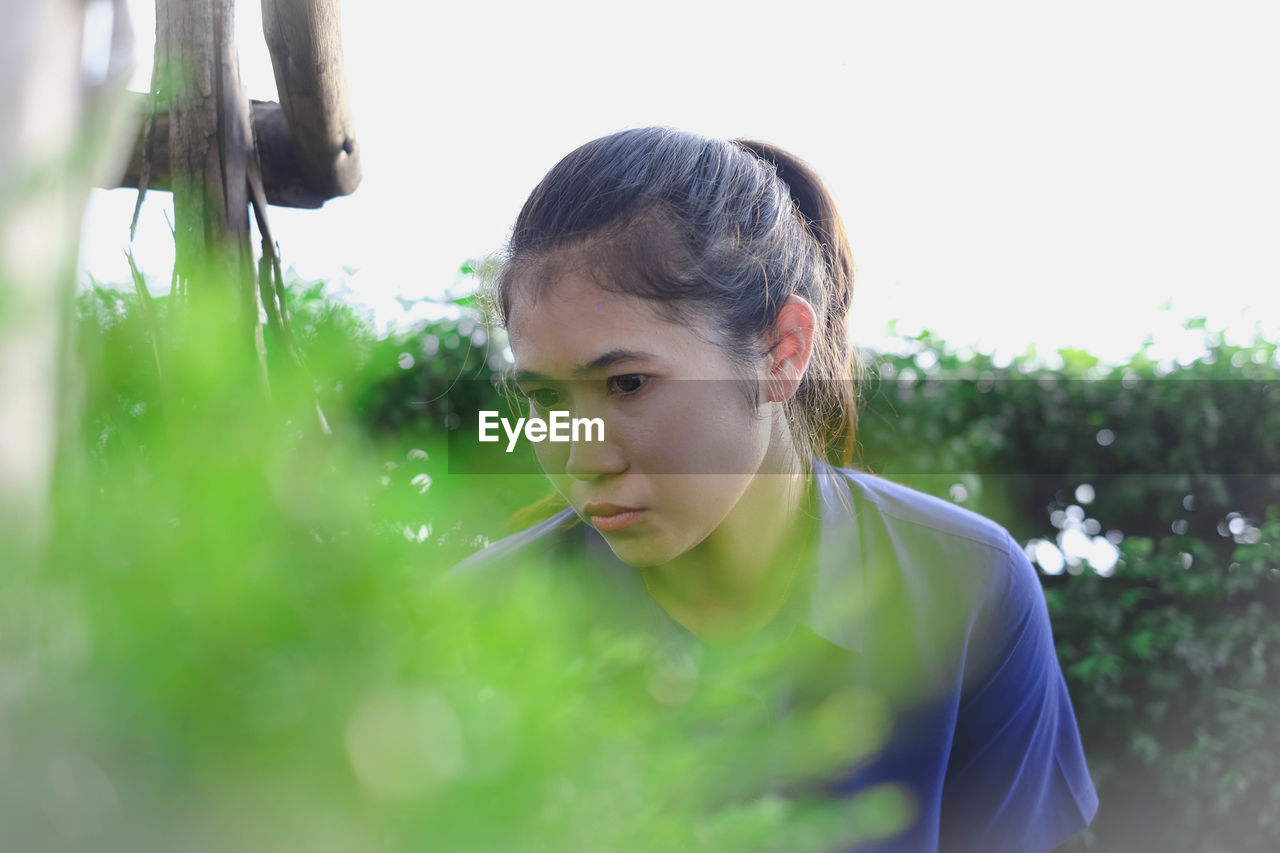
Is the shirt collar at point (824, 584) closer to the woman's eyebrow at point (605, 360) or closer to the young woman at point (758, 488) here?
the young woman at point (758, 488)

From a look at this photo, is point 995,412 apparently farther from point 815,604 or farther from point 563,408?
point 563,408

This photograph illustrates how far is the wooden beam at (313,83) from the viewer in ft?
5.76

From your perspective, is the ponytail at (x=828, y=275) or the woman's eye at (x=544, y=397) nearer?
the woman's eye at (x=544, y=397)

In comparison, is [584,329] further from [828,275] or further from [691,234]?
[828,275]

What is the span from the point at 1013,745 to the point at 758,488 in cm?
75

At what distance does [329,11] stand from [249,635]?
168cm

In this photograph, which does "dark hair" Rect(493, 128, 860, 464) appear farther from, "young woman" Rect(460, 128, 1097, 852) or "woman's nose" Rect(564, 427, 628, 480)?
"woman's nose" Rect(564, 427, 628, 480)

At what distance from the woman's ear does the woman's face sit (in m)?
0.18

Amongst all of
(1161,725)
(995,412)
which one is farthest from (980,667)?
(1161,725)

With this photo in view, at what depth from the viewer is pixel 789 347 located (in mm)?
1992

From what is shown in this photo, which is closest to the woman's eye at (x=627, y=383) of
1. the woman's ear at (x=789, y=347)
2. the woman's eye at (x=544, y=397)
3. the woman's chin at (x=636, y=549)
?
the woman's eye at (x=544, y=397)

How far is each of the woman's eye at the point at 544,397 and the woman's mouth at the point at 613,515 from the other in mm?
191

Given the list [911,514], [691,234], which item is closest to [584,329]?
[691,234]

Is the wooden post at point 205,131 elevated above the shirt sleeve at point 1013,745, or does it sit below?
above
